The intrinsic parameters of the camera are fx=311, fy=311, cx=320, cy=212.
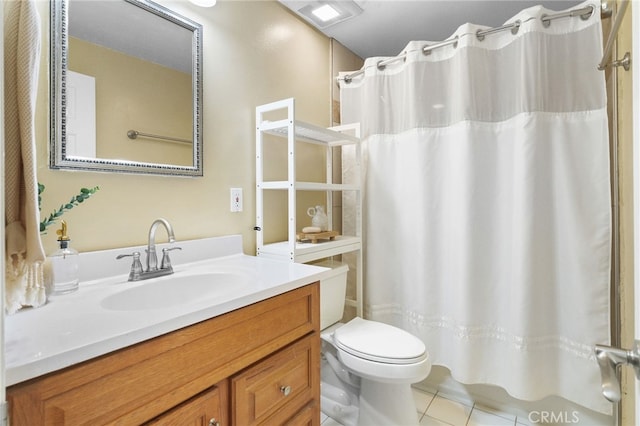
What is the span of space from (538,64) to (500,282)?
1.04 metres

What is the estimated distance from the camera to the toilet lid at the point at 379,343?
1288mm

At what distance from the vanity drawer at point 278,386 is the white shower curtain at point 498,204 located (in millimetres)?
878

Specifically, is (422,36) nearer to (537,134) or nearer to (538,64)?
(538,64)

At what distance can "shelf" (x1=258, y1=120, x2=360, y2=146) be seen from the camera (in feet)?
4.85

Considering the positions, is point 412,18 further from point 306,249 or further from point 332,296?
point 332,296

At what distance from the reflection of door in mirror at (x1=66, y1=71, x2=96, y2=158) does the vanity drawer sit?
2.79ft

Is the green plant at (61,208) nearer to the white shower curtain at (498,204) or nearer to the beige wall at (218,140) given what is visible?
the beige wall at (218,140)

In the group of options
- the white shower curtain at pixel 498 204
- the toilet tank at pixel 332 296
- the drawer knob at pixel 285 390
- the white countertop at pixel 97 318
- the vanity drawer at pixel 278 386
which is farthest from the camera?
the toilet tank at pixel 332 296

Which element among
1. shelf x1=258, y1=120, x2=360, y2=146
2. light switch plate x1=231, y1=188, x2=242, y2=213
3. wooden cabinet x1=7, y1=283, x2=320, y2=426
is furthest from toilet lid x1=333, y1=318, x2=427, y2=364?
shelf x1=258, y1=120, x2=360, y2=146

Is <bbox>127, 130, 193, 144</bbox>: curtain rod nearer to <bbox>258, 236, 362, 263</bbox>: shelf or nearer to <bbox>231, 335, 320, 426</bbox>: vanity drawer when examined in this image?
<bbox>258, 236, 362, 263</bbox>: shelf

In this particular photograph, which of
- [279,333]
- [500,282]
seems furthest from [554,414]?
[279,333]

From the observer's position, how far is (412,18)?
Result: 6.13 feet

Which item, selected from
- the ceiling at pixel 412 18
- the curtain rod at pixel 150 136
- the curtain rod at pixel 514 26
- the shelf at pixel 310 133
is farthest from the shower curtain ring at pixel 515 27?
the curtain rod at pixel 150 136

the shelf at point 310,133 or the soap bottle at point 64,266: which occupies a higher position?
the shelf at point 310,133
